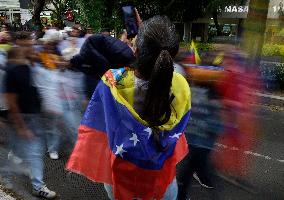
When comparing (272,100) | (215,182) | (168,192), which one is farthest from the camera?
(272,100)

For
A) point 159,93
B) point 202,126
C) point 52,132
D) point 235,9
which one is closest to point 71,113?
point 52,132

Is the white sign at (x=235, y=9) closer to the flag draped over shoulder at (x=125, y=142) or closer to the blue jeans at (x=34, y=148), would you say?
the blue jeans at (x=34, y=148)

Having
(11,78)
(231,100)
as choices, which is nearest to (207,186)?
(231,100)

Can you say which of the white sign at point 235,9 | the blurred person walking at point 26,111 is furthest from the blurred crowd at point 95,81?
the white sign at point 235,9

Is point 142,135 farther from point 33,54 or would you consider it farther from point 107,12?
point 107,12

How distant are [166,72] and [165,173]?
49 centimetres

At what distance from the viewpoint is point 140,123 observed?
1739 millimetres

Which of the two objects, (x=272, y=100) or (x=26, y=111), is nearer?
(x=26, y=111)

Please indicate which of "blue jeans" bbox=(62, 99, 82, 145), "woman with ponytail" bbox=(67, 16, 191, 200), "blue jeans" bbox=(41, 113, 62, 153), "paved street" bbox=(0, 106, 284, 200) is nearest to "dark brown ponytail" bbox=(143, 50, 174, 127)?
"woman with ponytail" bbox=(67, 16, 191, 200)

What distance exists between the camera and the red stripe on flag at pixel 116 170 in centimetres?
179

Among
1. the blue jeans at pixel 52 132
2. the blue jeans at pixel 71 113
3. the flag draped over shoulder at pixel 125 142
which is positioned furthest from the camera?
the blue jeans at pixel 71 113

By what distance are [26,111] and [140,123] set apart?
2.29m

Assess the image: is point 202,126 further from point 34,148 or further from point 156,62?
point 156,62

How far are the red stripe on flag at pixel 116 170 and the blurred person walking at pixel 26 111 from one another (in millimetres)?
2033
